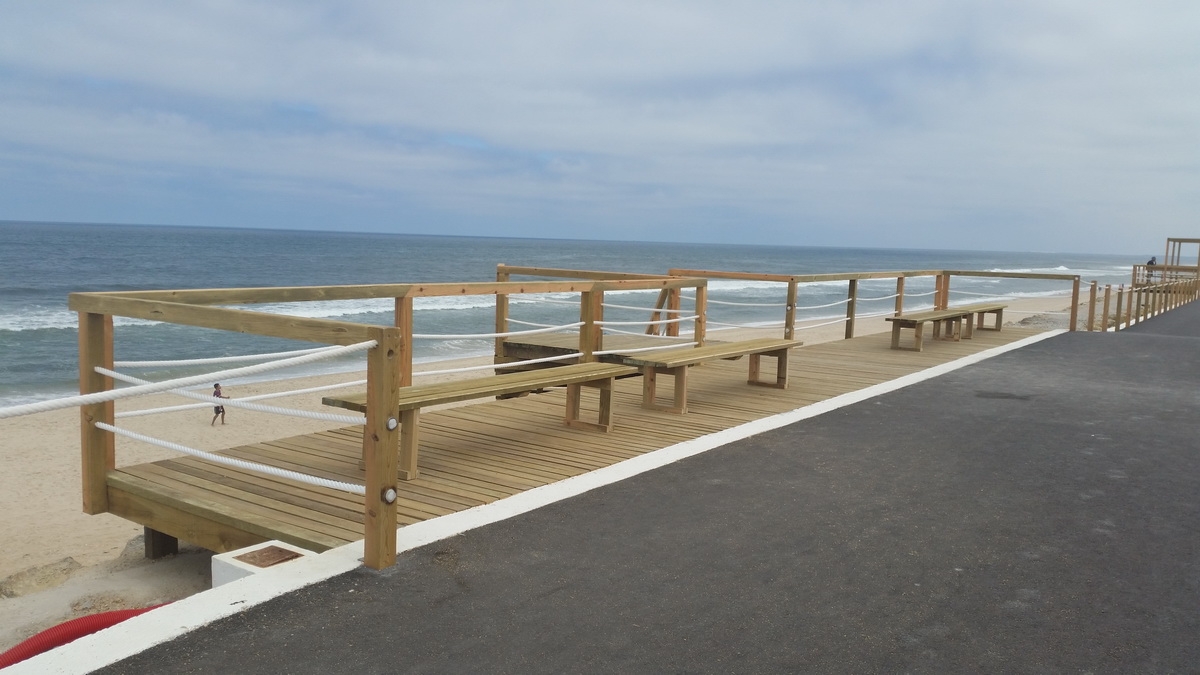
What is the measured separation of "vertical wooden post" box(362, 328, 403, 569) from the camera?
3.24m

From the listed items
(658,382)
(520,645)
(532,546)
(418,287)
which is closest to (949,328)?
(658,382)

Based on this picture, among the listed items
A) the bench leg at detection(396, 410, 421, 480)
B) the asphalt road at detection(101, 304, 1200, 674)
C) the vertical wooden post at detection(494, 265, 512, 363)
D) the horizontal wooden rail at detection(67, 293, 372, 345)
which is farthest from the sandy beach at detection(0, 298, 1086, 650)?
the vertical wooden post at detection(494, 265, 512, 363)

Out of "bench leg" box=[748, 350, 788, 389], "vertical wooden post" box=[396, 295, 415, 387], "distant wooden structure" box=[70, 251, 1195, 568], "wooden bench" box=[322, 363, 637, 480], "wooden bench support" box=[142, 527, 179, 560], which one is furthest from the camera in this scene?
"bench leg" box=[748, 350, 788, 389]

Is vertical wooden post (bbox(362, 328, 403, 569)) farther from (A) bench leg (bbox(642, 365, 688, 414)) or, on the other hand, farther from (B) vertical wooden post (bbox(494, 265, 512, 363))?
(B) vertical wooden post (bbox(494, 265, 512, 363))

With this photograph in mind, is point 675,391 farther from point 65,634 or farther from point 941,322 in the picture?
point 941,322

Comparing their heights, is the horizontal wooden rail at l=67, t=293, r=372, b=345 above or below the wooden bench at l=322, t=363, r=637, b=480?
above

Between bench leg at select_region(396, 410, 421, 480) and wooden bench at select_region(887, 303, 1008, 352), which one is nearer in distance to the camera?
bench leg at select_region(396, 410, 421, 480)

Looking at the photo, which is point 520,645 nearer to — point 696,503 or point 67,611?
point 696,503

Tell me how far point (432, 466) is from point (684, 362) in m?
2.12

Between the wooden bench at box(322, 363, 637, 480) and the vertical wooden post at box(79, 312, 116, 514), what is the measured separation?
3.19 ft

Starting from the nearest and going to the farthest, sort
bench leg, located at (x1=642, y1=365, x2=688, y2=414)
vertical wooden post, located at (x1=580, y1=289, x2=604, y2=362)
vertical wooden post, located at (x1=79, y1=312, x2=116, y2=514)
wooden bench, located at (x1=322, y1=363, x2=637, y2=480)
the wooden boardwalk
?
the wooden boardwalk, vertical wooden post, located at (x1=79, y1=312, x2=116, y2=514), wooden bench, located at (x1=322, y1=363, x2=637, y2=480), bench leg, located at (x1=642, y1=365, x2=688, y2=414), vertical wooden post, located at (x1=580, y1=289, x2=604, y2=362)

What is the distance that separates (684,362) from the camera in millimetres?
6359

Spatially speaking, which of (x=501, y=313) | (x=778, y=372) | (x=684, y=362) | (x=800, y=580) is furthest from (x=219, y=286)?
(x=800, y=580)

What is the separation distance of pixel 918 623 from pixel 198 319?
284cm
